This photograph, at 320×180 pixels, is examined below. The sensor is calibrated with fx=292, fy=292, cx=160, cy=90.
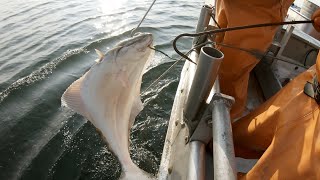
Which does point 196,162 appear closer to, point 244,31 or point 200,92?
point 200,92

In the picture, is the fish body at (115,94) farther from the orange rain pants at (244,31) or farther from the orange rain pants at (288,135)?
the orange rain pants at (244,31)

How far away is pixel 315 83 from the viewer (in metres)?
2.18

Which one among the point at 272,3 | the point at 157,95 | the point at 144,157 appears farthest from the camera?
the point at 157,95

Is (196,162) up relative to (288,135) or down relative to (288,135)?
down

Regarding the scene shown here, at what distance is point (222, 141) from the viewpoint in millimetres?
2100

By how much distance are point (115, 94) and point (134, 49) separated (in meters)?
0.41

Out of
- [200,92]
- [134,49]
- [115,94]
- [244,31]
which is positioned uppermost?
[134,49]

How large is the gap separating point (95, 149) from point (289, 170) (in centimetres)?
347

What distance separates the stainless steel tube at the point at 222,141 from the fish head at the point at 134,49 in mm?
717

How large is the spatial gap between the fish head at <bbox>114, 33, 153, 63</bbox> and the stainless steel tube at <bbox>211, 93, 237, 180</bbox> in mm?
717

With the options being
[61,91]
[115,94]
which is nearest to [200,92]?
[115,94]

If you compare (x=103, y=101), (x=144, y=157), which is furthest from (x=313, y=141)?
(x=144, y=157)

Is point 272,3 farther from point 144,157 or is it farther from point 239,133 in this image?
point 144,157

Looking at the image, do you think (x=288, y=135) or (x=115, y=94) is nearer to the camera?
(x=288, y=135)
